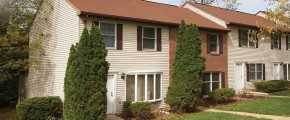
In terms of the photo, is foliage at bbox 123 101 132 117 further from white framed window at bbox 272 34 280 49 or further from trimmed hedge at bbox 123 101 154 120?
white framed window at bbox 272 34 280 49

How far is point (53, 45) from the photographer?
18.0 m

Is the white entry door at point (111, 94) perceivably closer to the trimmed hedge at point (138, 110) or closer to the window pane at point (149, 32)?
the trimmed hedge at point (138, 110)

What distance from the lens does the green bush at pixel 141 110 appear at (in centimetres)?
1519

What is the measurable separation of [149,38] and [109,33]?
2698 mm

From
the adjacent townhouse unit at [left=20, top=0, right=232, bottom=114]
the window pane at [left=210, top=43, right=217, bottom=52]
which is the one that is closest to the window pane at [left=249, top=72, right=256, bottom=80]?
the window pane at [left=210, top=43, right=217, bottom=52]

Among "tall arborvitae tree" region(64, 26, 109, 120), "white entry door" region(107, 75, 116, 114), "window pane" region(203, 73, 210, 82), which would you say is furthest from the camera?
"window pane" region(203, 73, 210, 82)

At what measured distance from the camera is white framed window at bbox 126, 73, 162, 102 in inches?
666

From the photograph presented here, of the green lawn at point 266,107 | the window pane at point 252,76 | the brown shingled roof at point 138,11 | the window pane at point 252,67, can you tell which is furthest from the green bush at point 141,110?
the window pane at point 252,67

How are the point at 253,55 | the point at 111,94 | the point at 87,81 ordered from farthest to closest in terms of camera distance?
the point at 253,55 < the point at 111,94 < the point at 87,81

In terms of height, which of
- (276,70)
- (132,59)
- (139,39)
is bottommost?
(276,70)

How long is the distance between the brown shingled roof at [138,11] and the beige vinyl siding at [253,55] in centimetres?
191

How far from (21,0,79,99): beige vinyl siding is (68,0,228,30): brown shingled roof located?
3.29ft

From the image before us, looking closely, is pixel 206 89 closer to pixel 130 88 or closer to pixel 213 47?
pixel 213 47

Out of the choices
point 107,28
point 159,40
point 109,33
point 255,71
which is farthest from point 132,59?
point 255,71
